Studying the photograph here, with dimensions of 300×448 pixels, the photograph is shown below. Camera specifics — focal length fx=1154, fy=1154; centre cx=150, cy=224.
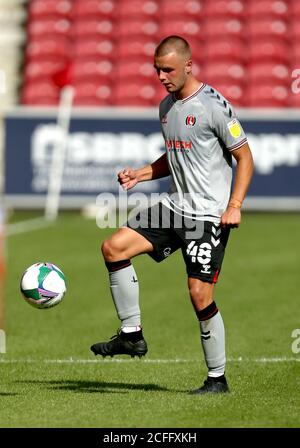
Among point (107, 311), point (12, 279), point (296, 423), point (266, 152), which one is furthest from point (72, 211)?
point (296, 423)

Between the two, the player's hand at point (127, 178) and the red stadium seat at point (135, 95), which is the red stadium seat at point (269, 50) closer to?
the red stadium seat at point (135, 95)

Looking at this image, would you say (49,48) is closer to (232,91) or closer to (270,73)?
(232,91)

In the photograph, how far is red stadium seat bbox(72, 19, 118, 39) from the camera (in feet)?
92.7

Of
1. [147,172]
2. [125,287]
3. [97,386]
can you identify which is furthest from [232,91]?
[125,287]

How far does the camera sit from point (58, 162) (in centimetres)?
2339

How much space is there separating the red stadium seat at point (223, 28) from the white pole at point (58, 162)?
5.28 m

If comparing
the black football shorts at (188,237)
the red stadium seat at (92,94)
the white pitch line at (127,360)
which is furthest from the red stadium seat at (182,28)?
the black football shorts at (188,237)

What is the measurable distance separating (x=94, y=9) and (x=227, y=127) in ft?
70.1

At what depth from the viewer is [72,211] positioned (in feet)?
82.0

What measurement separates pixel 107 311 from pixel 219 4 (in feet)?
53.6

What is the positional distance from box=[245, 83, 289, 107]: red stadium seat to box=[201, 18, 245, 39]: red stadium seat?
5.52ft

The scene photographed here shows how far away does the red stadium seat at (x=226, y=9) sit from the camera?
91.4 ft

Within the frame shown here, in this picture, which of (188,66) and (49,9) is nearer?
(188,66)
